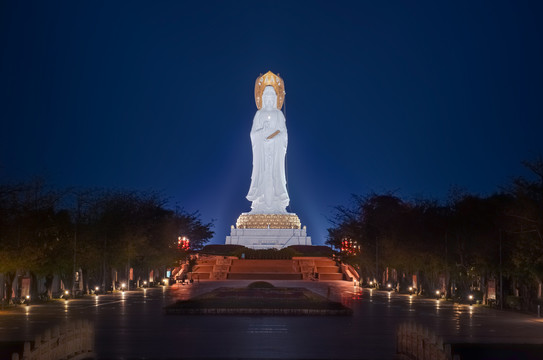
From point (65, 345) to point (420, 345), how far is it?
6955 mm

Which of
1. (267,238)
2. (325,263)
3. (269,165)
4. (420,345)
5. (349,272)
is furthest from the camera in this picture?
(267,238)

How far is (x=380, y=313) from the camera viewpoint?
3131 cm

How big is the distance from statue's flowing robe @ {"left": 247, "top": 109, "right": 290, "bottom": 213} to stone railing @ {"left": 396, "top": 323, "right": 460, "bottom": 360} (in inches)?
2799

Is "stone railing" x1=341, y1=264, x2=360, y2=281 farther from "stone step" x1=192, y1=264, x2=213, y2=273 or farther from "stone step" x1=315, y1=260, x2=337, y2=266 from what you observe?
"stone step" x1=192, y1=264, x2=213, y2=273

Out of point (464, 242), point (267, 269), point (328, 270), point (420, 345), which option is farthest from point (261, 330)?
point (328, 270)

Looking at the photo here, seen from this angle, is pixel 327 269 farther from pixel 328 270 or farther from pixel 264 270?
pixel 264 270

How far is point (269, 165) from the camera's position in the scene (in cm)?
9031

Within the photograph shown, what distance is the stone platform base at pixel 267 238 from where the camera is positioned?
9062 cm

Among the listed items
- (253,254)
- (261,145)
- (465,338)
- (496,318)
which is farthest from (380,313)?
(261,145)

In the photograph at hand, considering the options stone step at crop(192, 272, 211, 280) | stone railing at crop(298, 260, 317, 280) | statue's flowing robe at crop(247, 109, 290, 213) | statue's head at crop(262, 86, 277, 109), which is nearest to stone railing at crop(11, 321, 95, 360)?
stone railing at crop(298, 260, 317, 280)

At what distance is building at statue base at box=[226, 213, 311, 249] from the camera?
90625 mm

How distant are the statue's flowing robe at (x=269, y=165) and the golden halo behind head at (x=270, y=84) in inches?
61.0

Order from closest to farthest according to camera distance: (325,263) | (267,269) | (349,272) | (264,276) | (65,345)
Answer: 1. (65,345)
2. (264,276)
3. (267,269)
4. (349,272)
5. (325,263)

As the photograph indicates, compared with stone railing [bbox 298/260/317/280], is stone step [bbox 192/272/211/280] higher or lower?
lower
